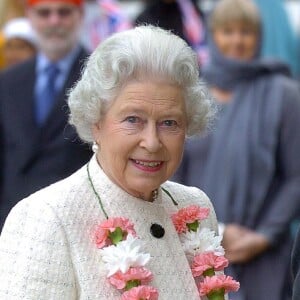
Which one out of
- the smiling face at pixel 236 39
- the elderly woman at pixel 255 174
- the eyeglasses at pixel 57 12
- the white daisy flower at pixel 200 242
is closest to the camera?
the white daisy flower at pixel 200 242

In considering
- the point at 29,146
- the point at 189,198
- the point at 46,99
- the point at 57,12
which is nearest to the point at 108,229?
the point at 189,198

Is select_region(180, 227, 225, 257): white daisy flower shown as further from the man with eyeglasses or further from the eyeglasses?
the eyeglasses

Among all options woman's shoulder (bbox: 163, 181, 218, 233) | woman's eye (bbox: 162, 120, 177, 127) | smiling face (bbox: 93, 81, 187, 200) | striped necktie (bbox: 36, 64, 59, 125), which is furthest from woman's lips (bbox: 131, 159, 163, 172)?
striped necktie (bbox: 36, 64, 59, 125)

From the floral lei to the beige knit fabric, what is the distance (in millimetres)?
38

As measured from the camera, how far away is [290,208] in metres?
6.67

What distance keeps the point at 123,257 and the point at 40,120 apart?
113 inches

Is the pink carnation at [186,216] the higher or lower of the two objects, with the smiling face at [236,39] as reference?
lower

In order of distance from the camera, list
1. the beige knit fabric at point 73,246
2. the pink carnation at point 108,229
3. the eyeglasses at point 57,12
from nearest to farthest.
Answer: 1. the beige knit fabric at point 73,246
2. the pink carnation at point 108,229
3. the eyeglasses at point 57,12

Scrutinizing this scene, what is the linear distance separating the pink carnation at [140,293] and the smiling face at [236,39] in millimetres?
3134

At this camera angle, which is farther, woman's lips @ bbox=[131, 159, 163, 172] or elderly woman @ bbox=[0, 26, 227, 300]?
woman's lips @ bbox=[131, 159, 163, 172]

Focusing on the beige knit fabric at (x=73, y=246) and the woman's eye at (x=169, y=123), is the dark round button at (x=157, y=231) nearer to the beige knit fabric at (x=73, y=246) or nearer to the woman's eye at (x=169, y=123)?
the beige knit fabric at (x=73, y=246)

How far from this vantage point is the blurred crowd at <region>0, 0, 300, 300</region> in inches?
261

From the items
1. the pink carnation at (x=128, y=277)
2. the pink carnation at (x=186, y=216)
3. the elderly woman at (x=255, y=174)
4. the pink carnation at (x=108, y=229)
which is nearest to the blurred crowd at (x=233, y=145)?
the elderly woman at (x=255, y=174)

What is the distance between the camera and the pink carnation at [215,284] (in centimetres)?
430
